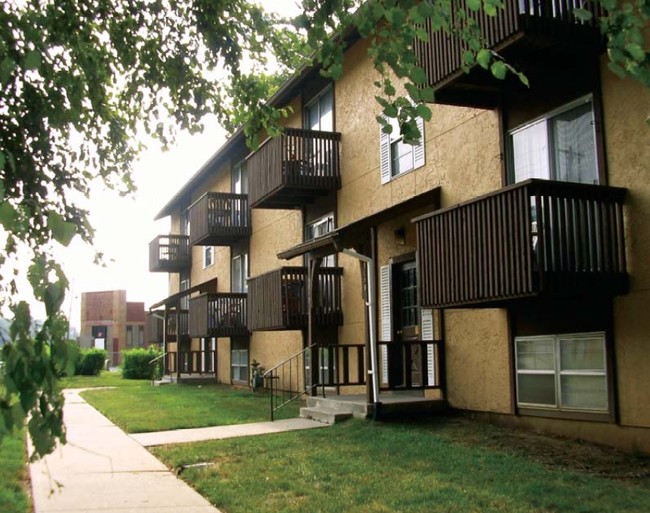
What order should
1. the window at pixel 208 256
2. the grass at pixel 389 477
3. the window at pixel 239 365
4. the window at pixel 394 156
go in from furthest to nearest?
the window at pixel 208 256
the window at pixel 239 365
the window at pixel 394 156
the grass at pixel 389 477

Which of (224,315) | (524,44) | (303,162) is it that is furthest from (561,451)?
(224,315)

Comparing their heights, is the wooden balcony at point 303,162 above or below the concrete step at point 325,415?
above

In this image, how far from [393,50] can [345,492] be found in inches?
165

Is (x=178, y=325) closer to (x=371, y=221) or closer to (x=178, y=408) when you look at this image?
(x=178, y=408)

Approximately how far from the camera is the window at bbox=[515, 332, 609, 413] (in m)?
8.91

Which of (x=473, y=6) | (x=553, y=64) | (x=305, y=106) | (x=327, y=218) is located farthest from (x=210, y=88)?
(x=305, y=106)

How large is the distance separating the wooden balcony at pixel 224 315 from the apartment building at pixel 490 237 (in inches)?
Result: 157

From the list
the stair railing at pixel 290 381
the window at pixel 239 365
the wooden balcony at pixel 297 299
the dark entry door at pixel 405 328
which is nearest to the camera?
the dark entry door at pixel 405 328

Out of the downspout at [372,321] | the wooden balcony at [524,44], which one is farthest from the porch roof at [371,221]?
the wooden balcony at [524,44]

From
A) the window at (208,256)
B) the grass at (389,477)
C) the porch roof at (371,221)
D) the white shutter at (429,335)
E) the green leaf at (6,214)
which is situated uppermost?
the window at (208,256)

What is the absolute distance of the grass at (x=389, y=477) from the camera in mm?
6262

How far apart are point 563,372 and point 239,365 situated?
1456 cm

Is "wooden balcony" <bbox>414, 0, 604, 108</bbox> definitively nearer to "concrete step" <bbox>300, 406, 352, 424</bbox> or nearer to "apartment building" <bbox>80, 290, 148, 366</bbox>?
"concrete step" <bbox>300, 406, 352, 424</bbox>

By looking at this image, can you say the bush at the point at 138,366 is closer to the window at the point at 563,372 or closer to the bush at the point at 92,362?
the bush at the point at 92,362
